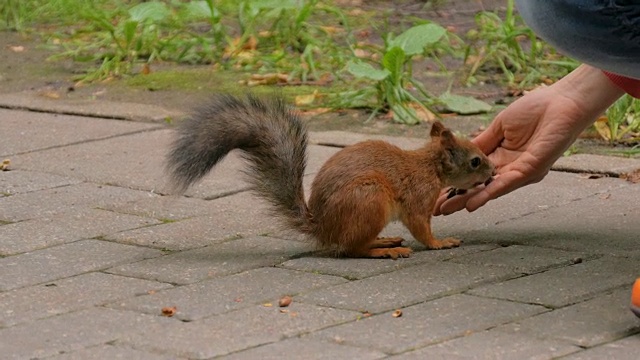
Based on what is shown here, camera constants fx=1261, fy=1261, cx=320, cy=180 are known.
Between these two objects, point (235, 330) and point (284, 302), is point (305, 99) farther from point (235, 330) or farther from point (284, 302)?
point (235, 330)

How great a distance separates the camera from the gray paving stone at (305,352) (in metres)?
2.83

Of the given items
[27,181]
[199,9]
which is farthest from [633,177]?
[199,9]

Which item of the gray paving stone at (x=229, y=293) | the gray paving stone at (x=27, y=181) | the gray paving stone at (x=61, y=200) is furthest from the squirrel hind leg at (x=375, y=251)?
the gray paving stone at (x=27, y=181)

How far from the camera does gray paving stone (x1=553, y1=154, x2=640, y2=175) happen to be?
187 inches

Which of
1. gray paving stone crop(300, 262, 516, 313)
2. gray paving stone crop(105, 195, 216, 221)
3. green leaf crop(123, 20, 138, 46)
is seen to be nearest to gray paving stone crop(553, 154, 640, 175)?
gray paving stone crop(300, 262, 516, 313)

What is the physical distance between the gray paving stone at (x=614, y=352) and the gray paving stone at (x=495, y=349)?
32 millimetres

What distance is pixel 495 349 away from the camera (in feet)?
9.35

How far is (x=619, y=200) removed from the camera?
4375 millimetres

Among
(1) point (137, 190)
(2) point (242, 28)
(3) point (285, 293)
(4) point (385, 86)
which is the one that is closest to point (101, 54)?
(2) point (242, 28)

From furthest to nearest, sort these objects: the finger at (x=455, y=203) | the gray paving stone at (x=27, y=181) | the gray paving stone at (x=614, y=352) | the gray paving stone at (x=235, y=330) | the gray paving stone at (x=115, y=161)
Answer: the gray paving stone at (x=115, y=161)
the gray paving stone at (x=27, y=181)
the finger at (x=455, y=203)
the gray paving stone at (x=235, y=330)
the gray paving stone at (x=614, y=352)

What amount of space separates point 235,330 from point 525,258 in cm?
105

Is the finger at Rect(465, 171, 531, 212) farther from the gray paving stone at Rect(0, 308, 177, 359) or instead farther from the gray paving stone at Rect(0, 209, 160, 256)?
the gray paving stone at Rect(0, 308, 177, 359)

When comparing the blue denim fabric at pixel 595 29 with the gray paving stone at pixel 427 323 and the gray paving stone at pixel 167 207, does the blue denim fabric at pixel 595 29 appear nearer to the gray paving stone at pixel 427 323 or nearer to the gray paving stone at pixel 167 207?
the gray paving stone at pixel 427 323

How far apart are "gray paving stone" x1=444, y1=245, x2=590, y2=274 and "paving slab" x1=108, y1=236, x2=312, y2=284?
A: 1.79 feet
